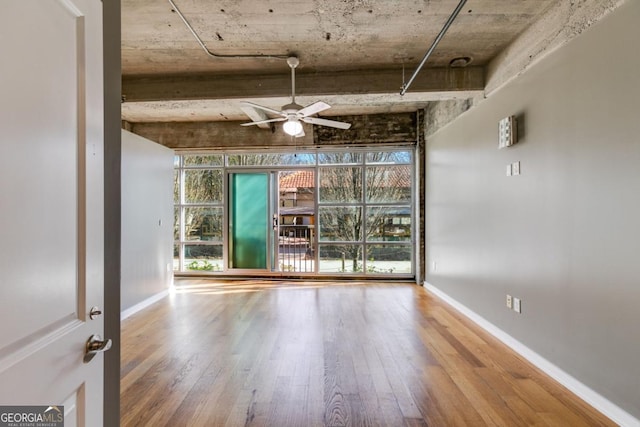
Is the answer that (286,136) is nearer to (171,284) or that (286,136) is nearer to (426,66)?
(426,66)

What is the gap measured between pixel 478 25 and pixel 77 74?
10.4 feet

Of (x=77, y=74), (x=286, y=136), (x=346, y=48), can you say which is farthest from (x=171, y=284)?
(x=77, y=74)

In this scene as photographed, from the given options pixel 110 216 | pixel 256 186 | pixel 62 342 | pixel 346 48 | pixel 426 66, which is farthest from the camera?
pixel 256 186

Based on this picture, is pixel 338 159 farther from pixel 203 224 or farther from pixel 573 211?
pixel 573 211

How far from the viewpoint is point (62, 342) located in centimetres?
85

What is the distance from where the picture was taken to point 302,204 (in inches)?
270

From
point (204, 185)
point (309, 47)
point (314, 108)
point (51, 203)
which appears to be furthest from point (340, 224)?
point (51, 203)

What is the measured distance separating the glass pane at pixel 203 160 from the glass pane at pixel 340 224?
2.31 metres

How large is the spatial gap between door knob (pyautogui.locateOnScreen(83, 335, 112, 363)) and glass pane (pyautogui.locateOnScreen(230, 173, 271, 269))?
5.30 metres

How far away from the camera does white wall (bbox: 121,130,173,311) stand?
3893 mm

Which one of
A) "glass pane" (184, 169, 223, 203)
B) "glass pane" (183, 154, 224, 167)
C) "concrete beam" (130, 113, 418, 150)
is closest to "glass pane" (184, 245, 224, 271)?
"glass pane" (184, 169, 223, 203)

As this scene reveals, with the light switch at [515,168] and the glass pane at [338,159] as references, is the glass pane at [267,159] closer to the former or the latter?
the glass pane at [338,159]

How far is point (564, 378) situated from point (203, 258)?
584 centimetres

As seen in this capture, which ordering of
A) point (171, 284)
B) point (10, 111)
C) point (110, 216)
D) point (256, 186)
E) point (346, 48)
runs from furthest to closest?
1. point (256, 186)
2. point (171, 284)
3. point (346, 48)
4. point (110, 216)
5. point (10, 111)
